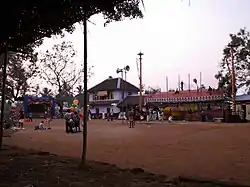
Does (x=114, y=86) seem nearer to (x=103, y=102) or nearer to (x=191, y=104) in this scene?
(x=103, y=102)

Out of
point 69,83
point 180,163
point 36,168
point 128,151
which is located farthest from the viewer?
point 69,83

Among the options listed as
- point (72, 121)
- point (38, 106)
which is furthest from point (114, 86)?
point (72, 121)

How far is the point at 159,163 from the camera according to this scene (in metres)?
10.1

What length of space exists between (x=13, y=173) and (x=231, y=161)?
17.6 ft

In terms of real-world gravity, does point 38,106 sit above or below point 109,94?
below

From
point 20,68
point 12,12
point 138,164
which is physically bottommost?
point 138,164

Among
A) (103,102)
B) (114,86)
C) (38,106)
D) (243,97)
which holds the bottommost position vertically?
(38,106)

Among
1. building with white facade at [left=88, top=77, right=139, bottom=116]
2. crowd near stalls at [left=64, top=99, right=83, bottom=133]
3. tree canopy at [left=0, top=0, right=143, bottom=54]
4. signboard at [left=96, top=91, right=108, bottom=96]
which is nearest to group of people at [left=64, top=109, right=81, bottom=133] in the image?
crowd near stalls at [left=64, top=99, right=83, bottom=133]

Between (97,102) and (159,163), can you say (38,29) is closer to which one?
(159,163)

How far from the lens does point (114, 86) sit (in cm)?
7131

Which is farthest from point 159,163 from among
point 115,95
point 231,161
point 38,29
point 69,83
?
point 115,95

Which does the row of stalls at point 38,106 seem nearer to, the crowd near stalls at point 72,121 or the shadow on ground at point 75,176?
the crowd near stalls at point 72,121

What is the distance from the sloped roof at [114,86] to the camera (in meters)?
71.0

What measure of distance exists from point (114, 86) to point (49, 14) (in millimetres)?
63041
